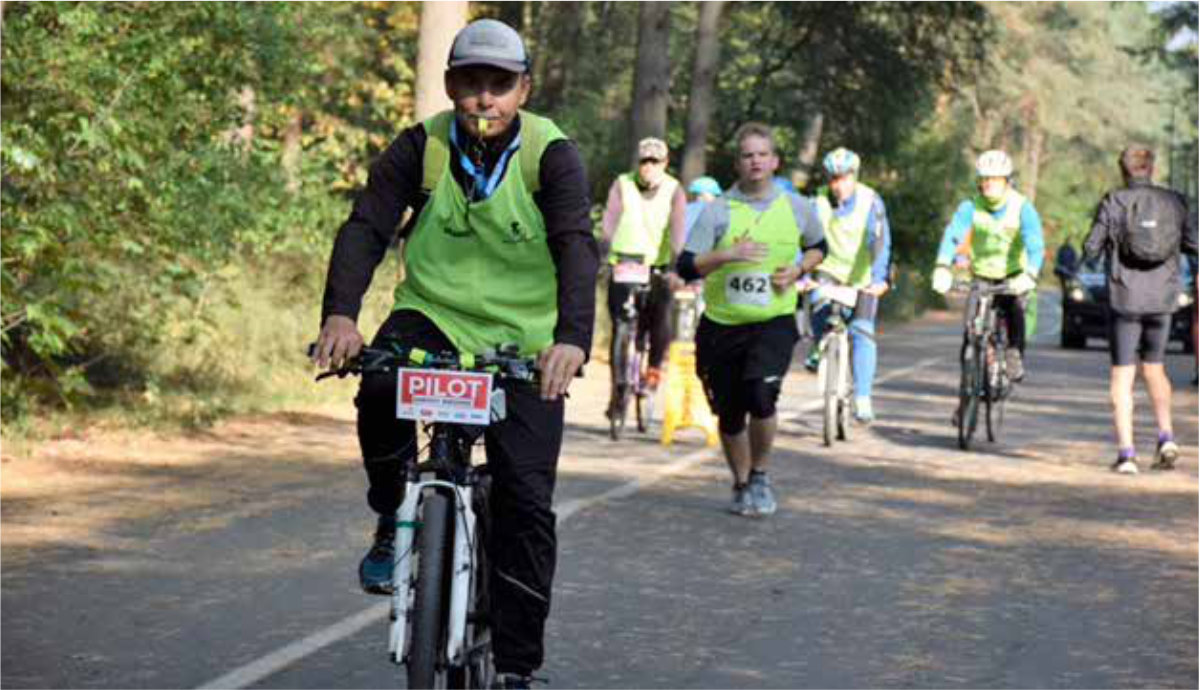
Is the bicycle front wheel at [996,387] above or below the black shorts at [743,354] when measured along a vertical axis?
below

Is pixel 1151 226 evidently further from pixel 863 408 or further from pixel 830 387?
pixel 863 408

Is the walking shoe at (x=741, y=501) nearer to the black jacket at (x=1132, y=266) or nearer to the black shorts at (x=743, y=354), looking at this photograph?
the black shorts at (x=743, y=354)

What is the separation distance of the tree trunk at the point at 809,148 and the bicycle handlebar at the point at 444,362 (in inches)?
1431

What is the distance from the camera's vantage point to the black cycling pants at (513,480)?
21.9ft

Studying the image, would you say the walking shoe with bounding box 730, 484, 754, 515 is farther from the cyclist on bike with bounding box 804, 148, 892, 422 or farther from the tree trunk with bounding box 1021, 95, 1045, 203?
the tree trunk with bounding box 1021, 95, 1045, 203

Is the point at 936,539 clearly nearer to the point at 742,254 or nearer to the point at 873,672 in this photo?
the point at 742,254

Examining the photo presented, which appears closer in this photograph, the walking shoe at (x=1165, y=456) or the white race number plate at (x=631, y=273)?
the walking shoe at (x=1165, y=456)

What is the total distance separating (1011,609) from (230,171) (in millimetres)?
8867

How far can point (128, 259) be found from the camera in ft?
54.7

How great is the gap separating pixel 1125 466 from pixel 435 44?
6.85m

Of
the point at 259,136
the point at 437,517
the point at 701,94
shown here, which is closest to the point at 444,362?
the point at 437,517

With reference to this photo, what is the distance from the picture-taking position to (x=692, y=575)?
10539 mm

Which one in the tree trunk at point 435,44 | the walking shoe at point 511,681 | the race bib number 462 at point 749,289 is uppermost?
the tree trunk at point 435,44

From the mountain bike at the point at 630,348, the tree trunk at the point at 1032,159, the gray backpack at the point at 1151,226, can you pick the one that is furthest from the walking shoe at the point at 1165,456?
the tree trunk at the point at 1032,159
